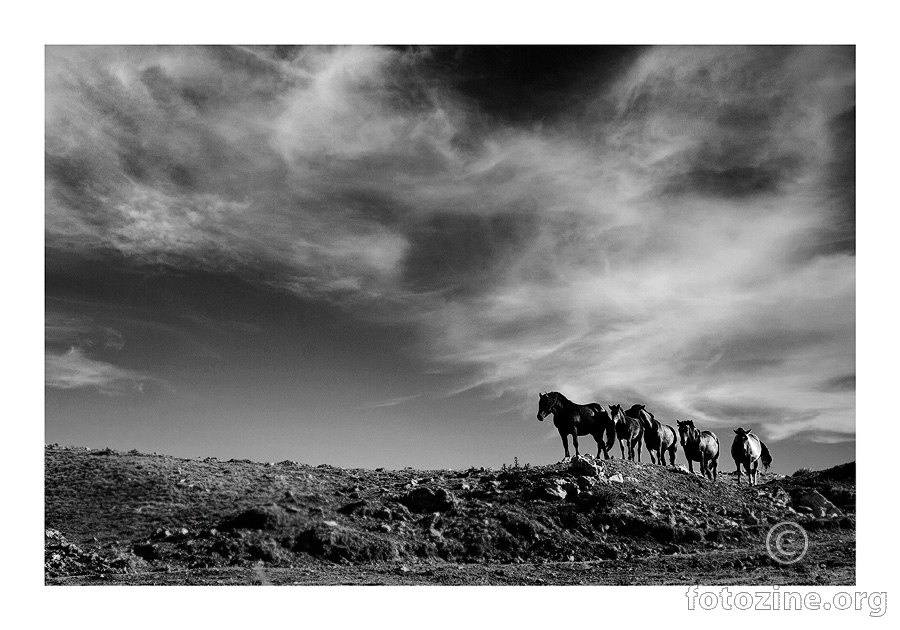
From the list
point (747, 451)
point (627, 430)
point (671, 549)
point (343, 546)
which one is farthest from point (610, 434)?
point (343, 546)

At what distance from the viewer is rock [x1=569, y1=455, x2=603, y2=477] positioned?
26.7 metres

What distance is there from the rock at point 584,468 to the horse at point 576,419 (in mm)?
2965

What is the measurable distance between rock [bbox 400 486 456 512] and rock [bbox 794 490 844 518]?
14845mm

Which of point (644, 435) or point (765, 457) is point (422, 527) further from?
point (765, 457)

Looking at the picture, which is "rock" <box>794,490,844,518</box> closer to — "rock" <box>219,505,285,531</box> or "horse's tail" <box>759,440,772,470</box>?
"horse's tail" <box>759,440,772,470</box>

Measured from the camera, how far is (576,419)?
30.9m

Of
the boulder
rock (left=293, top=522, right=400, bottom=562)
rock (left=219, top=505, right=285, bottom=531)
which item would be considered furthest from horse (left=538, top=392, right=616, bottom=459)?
rock (left=219, top=505, right=285, bottom=531)

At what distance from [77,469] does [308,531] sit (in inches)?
438

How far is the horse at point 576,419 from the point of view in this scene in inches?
1201

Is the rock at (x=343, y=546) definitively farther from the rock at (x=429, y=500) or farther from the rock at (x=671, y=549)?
the rock at (x=671, y=549)

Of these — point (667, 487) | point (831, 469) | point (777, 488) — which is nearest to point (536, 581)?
point (667, 487)

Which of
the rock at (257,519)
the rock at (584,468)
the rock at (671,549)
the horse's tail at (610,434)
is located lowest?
→ the rock at (671,549)

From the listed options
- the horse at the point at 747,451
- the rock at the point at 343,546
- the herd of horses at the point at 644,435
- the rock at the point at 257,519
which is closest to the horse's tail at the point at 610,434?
the herd of horses at the point at 644,435

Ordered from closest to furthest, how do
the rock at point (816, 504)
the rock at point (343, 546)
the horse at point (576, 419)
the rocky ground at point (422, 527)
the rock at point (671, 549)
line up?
the rocky ground at point (422, 527)
the rock at point (343, 546)
the rock at point (671, 549)
the rock at point (816, 504)
the horse at point (576, 419)
